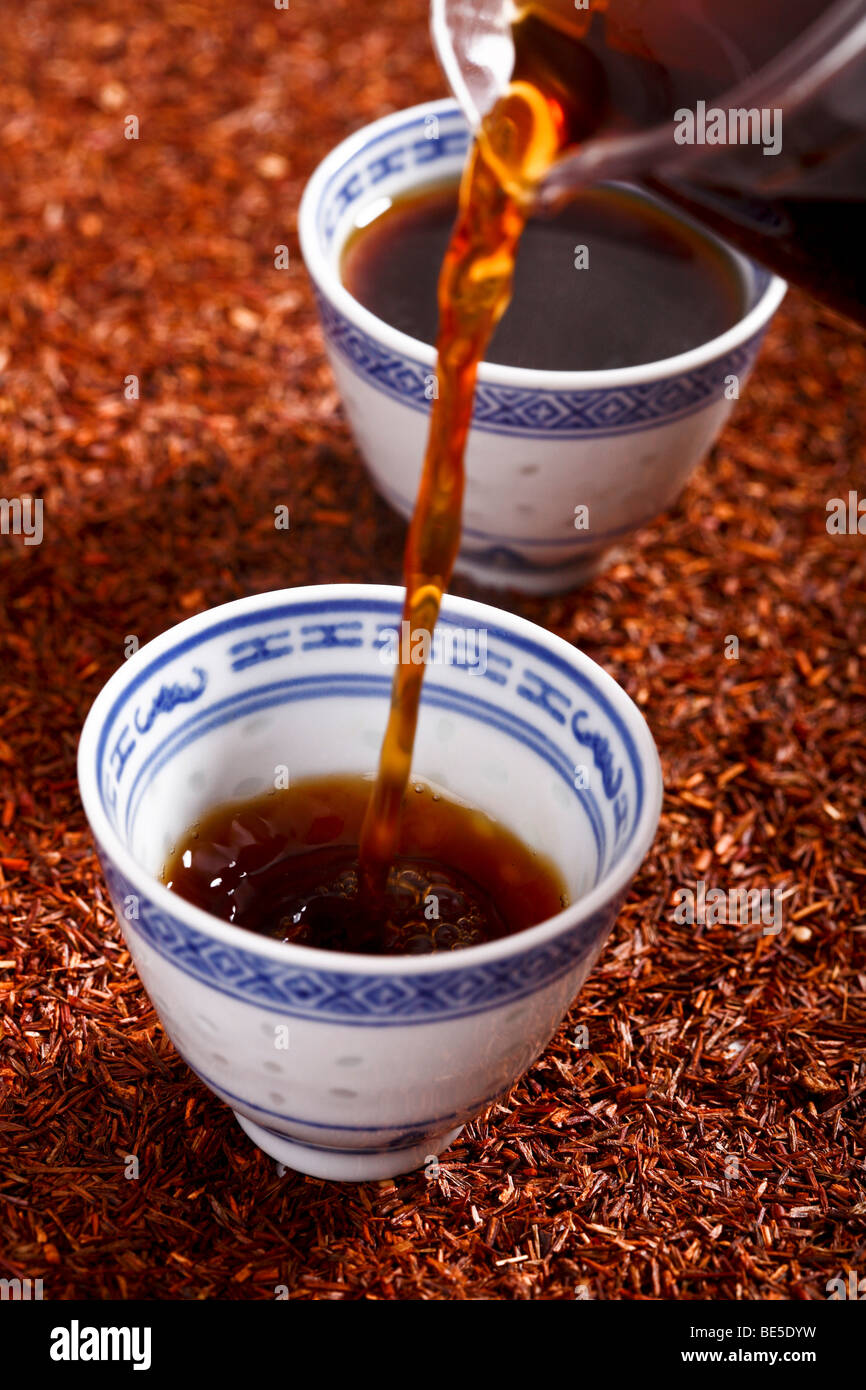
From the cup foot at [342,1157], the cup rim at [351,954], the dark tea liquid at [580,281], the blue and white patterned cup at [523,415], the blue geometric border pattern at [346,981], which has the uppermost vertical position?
the dark tea liquid at [580,281]

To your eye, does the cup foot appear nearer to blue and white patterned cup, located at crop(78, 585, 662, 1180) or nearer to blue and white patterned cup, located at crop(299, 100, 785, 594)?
blue and white patterned cup, located at crop(78, 585, 662, 1180)

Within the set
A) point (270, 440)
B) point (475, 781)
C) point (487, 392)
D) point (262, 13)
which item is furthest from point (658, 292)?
point (262, 13)

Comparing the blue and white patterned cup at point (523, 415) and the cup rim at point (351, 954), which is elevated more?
the blue and white patterned cup at point (523, 415)

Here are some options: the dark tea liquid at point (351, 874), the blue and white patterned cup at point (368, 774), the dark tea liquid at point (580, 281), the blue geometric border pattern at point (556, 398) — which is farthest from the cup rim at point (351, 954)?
the dark tea liquid at point (580, 281)

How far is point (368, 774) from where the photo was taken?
5.02ft

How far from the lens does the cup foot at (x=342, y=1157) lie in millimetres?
1367

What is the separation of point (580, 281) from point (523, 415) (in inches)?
11.9

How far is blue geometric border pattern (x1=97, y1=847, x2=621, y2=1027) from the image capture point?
42.7 inches

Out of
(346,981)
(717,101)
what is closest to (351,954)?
(346,981)

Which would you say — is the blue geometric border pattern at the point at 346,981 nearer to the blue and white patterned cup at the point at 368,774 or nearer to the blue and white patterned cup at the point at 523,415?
the blue and white patterned cup at the point at 368,774

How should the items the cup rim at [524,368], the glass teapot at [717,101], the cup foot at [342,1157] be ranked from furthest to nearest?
the cup rim at [524,368], the cup foot at [342,1157], the glass teapot at [717,101]

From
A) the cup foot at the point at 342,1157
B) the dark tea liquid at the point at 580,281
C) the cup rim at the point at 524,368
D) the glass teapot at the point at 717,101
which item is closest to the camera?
the glass teapot at the point at 717,101

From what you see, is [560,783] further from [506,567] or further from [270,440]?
[270,440]

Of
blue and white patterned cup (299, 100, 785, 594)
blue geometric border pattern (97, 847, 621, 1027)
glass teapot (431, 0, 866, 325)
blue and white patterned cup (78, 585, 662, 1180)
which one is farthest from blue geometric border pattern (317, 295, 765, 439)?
blue geometric border pattern (97, 847, 621, 1027)
